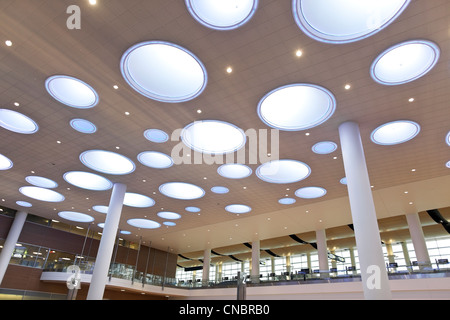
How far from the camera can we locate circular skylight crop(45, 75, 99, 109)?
13.0 metres

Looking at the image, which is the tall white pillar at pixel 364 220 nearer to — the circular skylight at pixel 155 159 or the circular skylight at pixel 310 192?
the circular skylight at pixel 310 192

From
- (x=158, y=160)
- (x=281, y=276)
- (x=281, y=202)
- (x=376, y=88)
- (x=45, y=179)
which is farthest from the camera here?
(x=281, y=276)

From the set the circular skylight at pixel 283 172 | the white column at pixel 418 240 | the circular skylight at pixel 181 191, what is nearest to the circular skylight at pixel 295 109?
the circular skylight at pixel 283 172

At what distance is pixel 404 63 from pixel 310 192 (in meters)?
12.5

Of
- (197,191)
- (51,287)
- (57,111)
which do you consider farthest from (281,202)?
(51,287)

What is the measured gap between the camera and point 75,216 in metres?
31.5

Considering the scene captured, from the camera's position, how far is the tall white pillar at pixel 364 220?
11086mm

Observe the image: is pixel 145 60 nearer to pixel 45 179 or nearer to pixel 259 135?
pixel 259 135

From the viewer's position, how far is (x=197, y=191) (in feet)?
75.3

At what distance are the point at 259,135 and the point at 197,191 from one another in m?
9.42

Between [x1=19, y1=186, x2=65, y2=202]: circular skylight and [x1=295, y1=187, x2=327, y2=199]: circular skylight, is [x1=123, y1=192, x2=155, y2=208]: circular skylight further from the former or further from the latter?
[x1=295, y1=187, x2=327, y2=199]: circular skylight

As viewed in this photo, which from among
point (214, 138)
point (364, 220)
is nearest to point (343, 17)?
point (364, 220)

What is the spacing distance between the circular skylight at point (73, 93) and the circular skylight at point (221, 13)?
245 inches

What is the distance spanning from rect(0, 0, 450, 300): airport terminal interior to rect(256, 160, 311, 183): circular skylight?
0.33ft
